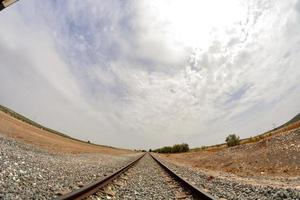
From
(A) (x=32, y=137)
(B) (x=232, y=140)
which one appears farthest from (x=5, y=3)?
(B) (x=232, y=140)

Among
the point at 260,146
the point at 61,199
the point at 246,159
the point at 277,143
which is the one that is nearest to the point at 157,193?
the point at 61,199

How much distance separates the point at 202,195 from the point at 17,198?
3798 millimetres

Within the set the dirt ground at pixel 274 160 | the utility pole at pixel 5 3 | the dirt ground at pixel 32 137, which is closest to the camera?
the utility pole at pixel 5 3

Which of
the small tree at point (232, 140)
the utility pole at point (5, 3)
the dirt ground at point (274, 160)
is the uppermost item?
the small tree at point (232, 140)

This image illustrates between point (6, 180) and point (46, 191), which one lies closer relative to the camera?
point (46, 191)

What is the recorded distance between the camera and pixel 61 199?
443 cm

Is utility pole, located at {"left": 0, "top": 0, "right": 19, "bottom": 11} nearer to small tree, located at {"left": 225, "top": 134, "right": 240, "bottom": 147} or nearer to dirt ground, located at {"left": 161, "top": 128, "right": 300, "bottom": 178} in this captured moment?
dirt ground, located at {"left": 161, "top": 128, "right": 300, "bottom": 178}

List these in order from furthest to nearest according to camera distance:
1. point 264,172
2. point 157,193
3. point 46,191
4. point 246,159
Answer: point 246,159 < point 264,172 < point 157,193 < point 46,191

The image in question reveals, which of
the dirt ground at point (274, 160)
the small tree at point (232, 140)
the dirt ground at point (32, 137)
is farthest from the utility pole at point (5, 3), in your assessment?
the small tree at point (232, 140)

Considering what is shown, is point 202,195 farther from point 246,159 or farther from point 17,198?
point 246,159

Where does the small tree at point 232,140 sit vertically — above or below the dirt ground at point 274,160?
above

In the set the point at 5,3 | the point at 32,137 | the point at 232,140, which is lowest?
the point at 5,3

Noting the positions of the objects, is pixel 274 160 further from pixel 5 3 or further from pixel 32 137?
pixel 32 137

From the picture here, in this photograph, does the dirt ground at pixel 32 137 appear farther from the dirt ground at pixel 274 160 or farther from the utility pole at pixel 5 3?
the utility pole at pixel 5 3
